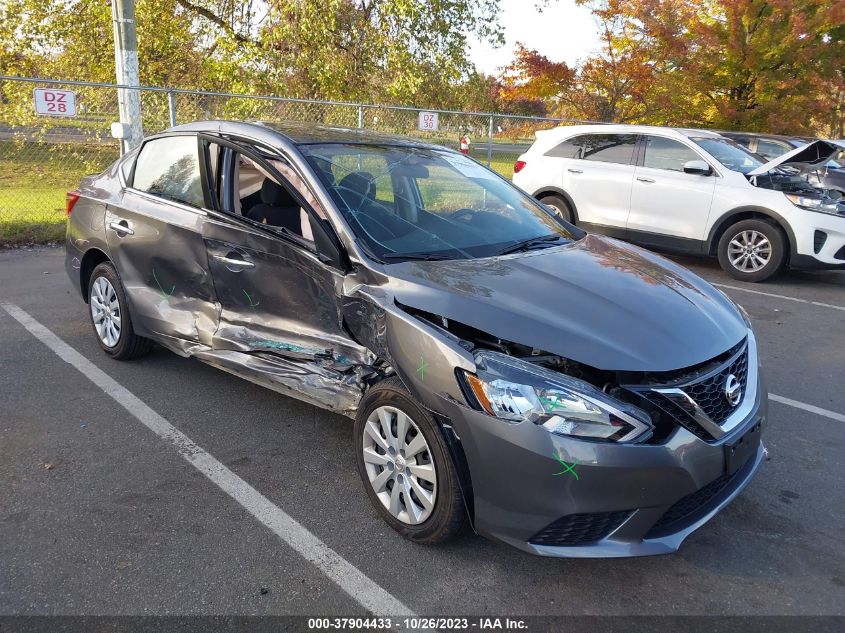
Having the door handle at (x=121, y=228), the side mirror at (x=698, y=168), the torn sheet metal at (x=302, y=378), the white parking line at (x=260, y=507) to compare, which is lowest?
the white parking line at (x=260, y=507)

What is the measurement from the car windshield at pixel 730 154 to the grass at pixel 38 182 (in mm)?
8420

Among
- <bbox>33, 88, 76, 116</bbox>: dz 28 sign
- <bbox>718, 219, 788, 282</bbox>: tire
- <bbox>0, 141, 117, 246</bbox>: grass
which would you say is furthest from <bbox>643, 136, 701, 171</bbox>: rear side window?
<bbox>0, 141, 117, 246</bbox>: grass

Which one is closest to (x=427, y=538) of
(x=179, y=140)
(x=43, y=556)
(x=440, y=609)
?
(x=440, y=609)

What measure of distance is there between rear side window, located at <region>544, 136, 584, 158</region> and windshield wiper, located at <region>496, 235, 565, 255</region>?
596cm

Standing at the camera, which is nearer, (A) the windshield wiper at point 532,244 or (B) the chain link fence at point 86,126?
(A) the windshield wiper at point 532,244

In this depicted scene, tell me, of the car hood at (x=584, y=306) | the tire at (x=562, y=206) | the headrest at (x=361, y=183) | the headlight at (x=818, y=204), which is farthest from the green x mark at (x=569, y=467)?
the tire at (x=562, y=206)

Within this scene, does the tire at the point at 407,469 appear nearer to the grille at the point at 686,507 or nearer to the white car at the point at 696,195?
the grille at the point at 686,507

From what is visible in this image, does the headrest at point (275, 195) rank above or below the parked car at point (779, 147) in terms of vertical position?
below

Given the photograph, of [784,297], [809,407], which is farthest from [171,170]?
[784,297]

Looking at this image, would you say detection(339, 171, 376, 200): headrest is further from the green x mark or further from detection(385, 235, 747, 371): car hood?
the green x mark

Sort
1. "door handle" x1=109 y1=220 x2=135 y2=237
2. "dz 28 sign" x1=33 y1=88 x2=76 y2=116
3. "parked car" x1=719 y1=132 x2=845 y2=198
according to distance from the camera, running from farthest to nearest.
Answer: "parked car" x1=719 y1=132 x2=845 y2=198 → "dz 28 sign" x1=33 y1=88 x2=76 y2=116 → "door handle" x1=109 y1=220 x2=135 y2=237

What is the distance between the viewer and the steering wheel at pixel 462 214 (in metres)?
3.75

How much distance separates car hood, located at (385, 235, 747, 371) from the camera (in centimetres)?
260

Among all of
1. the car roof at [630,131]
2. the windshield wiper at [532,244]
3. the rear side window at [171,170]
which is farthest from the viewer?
the car roof at [630,131]
